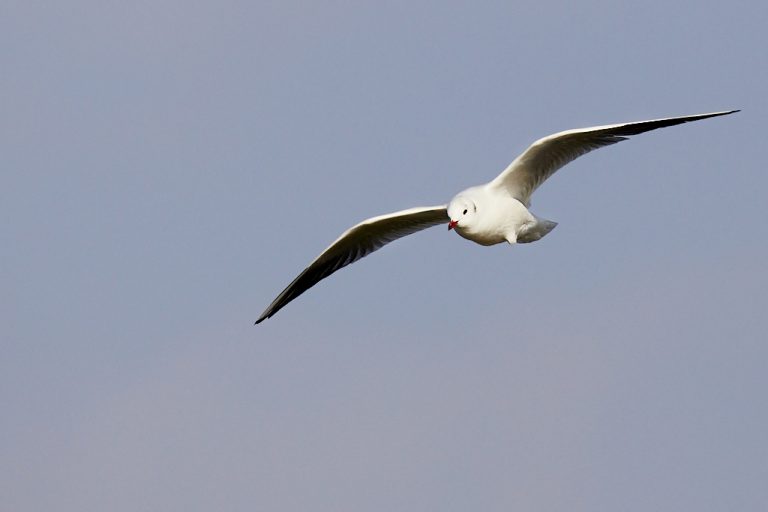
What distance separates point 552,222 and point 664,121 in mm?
1887

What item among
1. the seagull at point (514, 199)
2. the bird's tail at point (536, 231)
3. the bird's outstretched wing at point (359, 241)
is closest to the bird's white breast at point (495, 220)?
the seagull at point (514, 199)

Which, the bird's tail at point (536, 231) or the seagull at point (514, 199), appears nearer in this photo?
the seagull at point (514, 199)

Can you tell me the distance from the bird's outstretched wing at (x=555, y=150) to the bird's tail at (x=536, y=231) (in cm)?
31

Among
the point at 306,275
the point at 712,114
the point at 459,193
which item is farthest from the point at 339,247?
the point at 712,114

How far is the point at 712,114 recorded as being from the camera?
14.2 meters

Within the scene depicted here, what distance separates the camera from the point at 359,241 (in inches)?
680

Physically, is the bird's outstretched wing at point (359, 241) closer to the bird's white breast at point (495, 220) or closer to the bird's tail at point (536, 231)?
the bird's white breast at point (495, 220)

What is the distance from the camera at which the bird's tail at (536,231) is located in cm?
1548

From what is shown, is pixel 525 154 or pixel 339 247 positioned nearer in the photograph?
pixel 525 154

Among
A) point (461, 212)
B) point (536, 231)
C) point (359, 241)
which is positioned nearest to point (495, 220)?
point (461, 212)

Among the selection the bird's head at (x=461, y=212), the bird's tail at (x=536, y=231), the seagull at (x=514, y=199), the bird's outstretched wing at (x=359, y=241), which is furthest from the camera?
the bird's outstretched wing at (x=359, y=241)

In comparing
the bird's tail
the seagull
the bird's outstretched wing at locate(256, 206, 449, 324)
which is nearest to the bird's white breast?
the seagull

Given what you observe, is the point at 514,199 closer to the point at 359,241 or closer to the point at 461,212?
the point at 461,212

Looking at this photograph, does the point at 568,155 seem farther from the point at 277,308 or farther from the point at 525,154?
the point at 277,308
